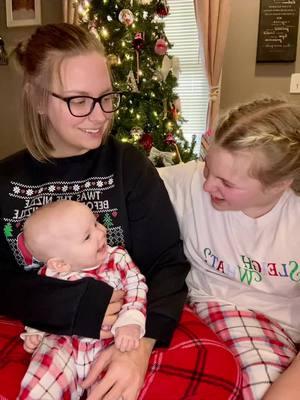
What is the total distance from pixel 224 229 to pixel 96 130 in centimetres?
52

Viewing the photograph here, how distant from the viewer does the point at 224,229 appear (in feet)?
4.11

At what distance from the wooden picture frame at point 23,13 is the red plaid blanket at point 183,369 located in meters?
3.65

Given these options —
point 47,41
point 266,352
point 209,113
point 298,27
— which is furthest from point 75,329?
point 298,27

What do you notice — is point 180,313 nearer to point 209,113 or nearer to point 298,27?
point 209,113

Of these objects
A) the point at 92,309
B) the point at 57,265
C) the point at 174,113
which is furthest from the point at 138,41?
the point at 92,309

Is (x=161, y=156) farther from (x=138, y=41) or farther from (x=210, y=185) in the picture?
(x=210, y=185)

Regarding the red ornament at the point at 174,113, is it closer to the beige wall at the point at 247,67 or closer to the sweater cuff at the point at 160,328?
the beige wall at the point at 247,67

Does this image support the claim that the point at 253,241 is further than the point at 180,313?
Yes

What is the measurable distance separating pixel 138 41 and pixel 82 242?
6.89 feet

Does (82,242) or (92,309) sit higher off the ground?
(82,242)

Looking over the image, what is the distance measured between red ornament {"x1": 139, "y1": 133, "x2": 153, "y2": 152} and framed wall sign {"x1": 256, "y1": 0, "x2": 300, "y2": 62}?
1344 mm

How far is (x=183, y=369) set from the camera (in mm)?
937

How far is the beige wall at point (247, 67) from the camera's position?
3.29 metres

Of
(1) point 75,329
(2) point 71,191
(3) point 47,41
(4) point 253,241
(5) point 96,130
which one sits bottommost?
(1) point 75,329
